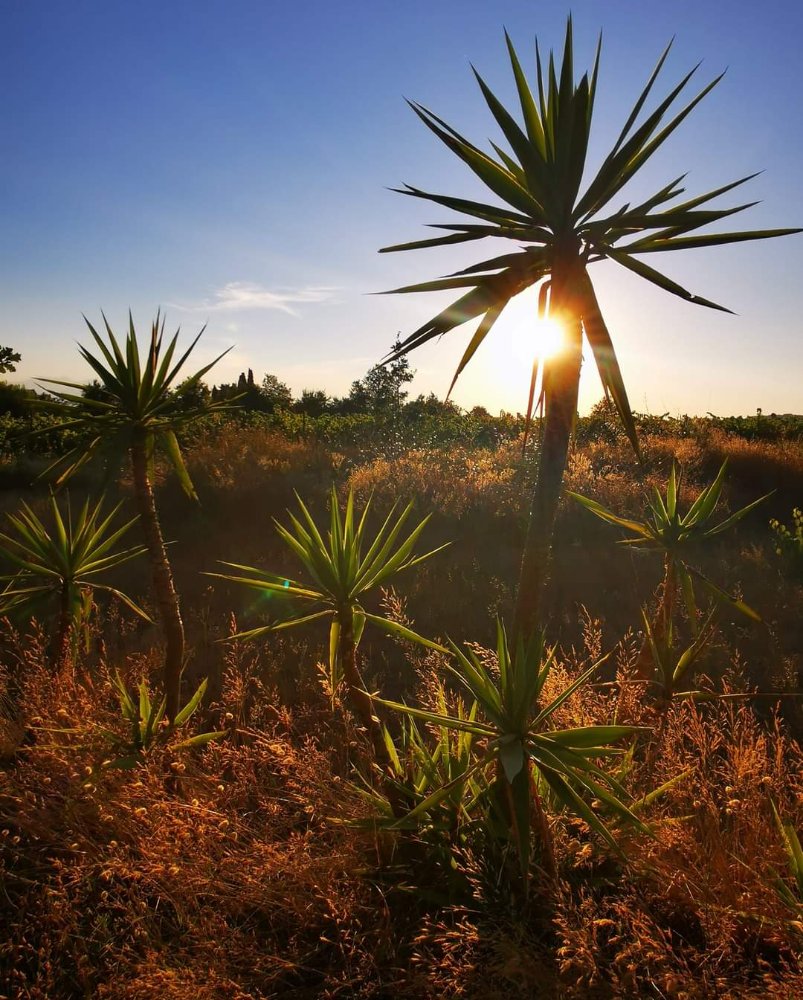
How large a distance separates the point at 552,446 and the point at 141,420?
2.39 meters

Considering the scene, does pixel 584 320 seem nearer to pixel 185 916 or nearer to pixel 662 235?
pixel 662 235

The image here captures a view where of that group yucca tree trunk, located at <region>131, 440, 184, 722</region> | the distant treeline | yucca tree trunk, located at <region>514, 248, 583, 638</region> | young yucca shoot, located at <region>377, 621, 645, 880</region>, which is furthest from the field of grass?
the distant treeline

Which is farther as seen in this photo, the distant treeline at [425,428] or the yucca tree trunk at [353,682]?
the distant treeline at [425,428]

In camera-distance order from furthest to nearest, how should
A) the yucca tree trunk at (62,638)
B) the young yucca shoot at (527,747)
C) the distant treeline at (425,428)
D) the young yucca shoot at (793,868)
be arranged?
the distant treeline at (425,428), the yucca tree trunk at (62,638), the young yucca shoot at (793,868), the young yucca shoot at (527,747)

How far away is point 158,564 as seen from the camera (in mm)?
3514

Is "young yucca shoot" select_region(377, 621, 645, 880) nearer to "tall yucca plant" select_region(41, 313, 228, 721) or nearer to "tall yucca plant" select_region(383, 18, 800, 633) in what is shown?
"tall yucca plant" select_region(383, 18, 800, 633)

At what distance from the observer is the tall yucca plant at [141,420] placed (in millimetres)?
3443

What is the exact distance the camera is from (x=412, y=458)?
37.8 ft

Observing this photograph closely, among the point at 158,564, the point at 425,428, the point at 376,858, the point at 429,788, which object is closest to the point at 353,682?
the point at 429,788

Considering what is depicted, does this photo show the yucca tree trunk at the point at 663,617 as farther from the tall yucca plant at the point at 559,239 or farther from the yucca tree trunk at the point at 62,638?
the yucca tree trunk at the point at 62,638

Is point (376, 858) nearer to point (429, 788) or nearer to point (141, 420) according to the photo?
point (429, 788)

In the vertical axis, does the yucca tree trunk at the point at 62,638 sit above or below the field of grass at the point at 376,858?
above

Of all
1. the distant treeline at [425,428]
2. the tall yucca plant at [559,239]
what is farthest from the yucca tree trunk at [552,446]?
the distant treeline at [425,428]

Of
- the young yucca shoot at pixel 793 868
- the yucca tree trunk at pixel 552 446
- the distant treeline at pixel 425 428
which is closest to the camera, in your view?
the young yucca shoot at pixel 793 868
